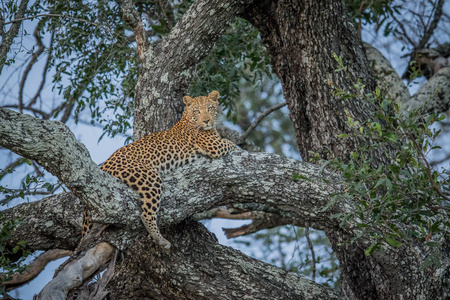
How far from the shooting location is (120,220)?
14.5 ft

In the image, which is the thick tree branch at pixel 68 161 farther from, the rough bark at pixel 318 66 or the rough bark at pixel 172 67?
the rough bark at pixel 318 66

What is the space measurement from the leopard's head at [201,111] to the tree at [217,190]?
0.40 ft

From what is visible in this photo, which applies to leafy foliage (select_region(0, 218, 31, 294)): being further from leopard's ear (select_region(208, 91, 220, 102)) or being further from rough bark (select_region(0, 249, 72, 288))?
leopard's ear (select_region(208, 91, 220, 102))

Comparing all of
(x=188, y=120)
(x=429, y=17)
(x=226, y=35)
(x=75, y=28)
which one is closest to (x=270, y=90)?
(x=429, y=17)

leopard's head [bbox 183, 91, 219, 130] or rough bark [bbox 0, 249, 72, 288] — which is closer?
leopard's head [bbox 183, 91, 219, 130]

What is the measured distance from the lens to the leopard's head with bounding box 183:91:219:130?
18.6ft

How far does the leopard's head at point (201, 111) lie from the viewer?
5684mm

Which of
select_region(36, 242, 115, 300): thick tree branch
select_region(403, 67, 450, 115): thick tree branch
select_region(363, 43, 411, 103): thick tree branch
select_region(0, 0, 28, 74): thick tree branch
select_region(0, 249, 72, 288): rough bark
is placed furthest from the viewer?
select_region(363, 43, 411, 103): thick tree branch

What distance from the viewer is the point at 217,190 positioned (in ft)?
16.3

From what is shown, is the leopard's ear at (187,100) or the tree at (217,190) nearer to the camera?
the tree at (217,190)

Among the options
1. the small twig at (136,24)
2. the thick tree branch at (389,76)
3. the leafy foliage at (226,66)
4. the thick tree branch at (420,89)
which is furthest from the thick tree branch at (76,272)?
the thick tree branch at (389,76)

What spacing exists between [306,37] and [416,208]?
274cm

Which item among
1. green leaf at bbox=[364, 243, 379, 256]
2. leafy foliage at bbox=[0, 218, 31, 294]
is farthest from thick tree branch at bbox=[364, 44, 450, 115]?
leafy foliage at bbox=[0, 218, 31, 294]

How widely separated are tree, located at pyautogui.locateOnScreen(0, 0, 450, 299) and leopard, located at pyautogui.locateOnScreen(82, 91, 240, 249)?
0.37 ft
